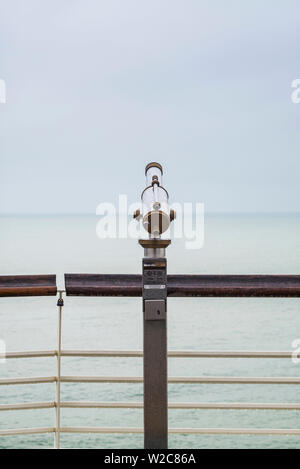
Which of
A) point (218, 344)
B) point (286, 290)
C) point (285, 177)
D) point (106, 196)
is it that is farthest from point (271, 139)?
point (286, 290)

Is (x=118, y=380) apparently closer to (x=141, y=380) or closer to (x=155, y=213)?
(x=141, y=380)

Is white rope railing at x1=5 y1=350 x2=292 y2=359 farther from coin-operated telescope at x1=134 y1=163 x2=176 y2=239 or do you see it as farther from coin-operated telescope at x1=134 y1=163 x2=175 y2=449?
coin-operated telescope at x1=134 y1=163 x2=176 y2=239

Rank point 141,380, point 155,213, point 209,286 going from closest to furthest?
point 155,213 < point 209,286 < point 141,380

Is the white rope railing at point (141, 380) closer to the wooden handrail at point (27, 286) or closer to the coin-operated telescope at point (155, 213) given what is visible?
the wooden handrail at point (27, 286)

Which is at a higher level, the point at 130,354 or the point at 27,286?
the point at 27,286

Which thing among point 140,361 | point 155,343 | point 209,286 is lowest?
point 155,343

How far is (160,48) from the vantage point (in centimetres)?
4984

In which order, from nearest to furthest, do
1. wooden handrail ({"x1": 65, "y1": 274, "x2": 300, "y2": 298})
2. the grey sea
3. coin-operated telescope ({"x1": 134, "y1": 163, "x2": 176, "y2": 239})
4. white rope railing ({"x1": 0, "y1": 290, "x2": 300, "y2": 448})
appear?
coin-operated telescope ({"x1": 134, "y1": 163, "x2": 176, "y2": 239}) → wooden handrail ({"x1": 65, "y1": 274, "x2": 300, "y2": 298}) → white rope railing ({"x1": 0, "y1": 290, "x2": 300, "y2": 448}) → the grey sea

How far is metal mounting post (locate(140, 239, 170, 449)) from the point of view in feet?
5.98

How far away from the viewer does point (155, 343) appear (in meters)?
1.83

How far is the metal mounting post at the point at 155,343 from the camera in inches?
71.8

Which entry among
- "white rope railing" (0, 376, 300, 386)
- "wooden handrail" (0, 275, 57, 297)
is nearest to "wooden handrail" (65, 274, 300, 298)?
"wooden handrail" (0, 275, 57, 297)

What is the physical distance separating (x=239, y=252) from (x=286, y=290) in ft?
148

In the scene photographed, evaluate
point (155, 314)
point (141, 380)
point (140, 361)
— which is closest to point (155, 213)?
point (155, 314)
